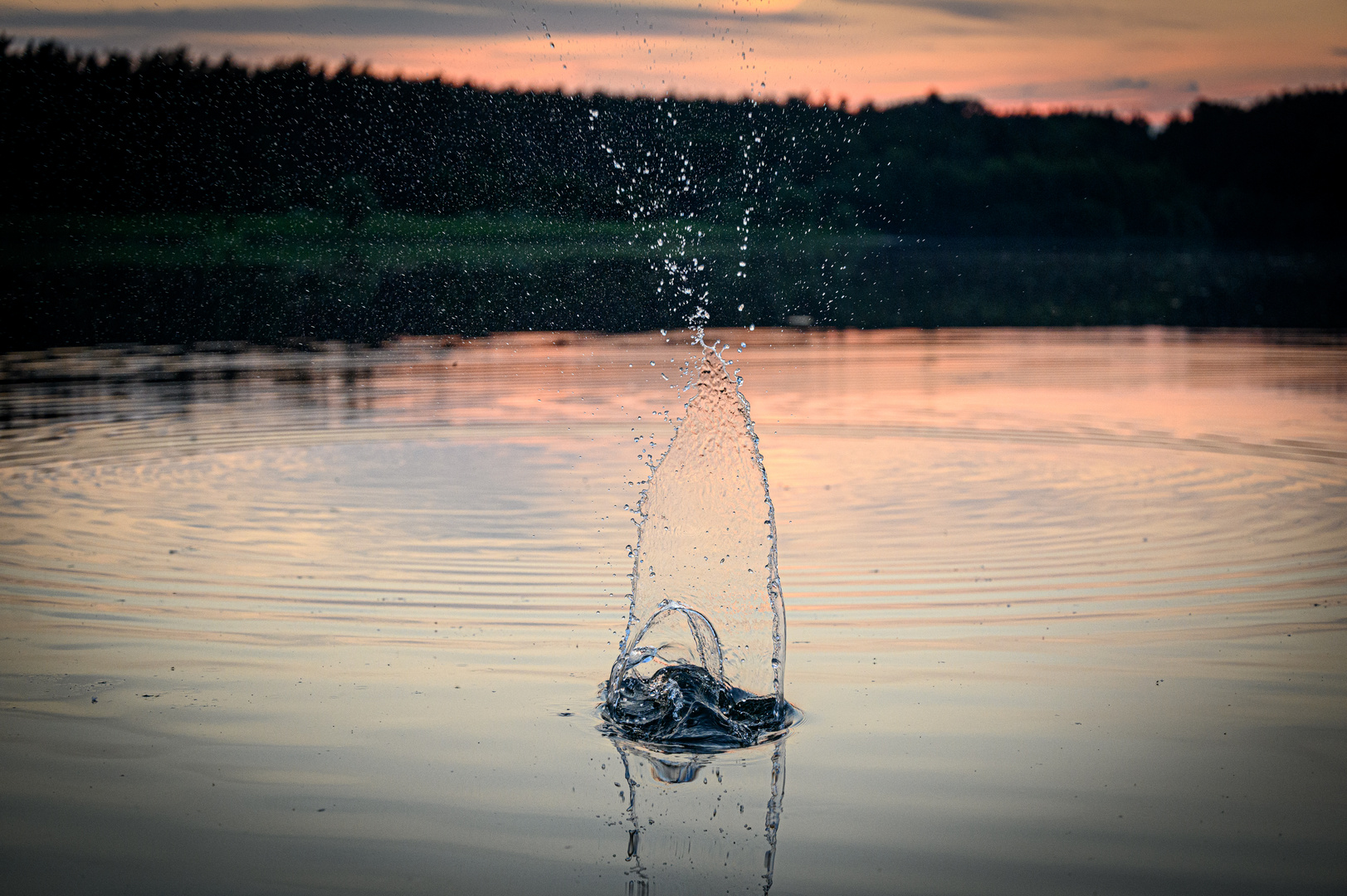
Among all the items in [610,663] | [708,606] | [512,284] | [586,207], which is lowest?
[610,663]

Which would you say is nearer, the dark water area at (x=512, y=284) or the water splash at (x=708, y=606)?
the water splash at (x=708, y=606)

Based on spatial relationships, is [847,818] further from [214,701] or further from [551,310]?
[551,310]

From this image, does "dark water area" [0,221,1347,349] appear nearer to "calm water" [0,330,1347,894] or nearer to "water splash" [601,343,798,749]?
"calm water" [0,330,1347,894]

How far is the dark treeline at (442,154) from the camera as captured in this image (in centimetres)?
7188

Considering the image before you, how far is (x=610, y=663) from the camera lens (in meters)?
8.51

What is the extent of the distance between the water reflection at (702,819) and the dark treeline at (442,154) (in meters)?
52.2

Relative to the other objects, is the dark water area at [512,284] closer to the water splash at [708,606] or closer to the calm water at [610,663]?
the calm water at [610,663]

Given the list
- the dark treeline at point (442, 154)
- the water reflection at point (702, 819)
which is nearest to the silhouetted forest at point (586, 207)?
the dark treeline at point (442, 154)


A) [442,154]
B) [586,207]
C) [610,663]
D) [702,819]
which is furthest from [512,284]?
[702,819]

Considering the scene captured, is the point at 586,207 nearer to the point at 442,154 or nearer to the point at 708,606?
the point at 442,154

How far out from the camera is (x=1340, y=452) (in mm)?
15992

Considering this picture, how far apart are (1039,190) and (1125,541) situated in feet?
311

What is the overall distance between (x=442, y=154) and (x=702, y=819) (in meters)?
79.9

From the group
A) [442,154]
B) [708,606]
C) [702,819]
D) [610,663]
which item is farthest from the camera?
[442,154]
